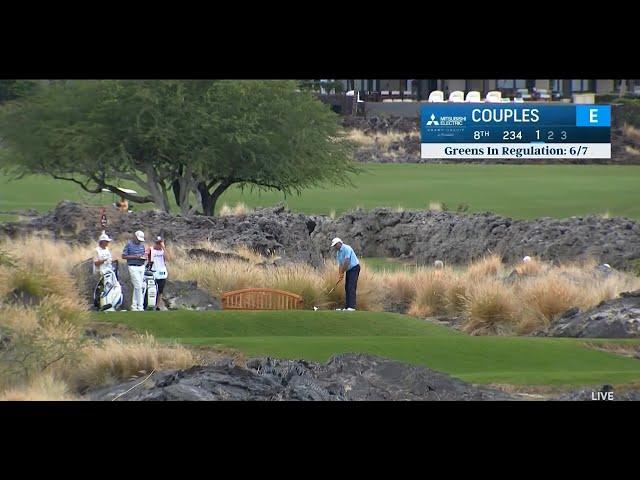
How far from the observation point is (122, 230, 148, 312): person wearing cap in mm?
37938

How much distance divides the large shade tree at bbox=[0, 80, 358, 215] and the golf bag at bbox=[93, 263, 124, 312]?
15.7 m

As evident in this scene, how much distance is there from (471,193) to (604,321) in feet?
75.4

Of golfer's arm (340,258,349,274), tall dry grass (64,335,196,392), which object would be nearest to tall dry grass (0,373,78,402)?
tall dry grass (64,335,196,392)

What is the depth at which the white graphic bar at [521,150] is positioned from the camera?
115 ft

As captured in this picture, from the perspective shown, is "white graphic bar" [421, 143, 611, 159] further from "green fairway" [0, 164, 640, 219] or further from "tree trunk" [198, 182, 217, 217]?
"tree trunk" [198, 182, 217, 217]

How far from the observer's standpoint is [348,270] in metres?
38.8

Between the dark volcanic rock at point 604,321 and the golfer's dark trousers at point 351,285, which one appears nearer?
the dark volcanic rock at point 604,321

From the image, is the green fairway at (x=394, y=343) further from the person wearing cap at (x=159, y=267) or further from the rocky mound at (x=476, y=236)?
the rocky mound at (x=476, y=236)

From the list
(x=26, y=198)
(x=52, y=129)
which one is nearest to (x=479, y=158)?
(x=52, y=129)

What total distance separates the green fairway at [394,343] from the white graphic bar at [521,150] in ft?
13.5

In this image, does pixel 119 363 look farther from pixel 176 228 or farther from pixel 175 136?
pixel 175 136

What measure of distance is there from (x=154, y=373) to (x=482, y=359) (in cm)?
Result: 689
